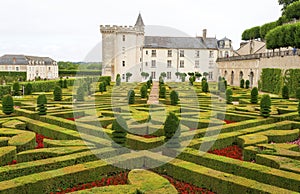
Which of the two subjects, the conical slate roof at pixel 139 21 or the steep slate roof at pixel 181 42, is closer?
the conical slate roof at pixel 139 21

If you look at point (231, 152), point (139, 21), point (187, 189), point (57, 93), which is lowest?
point (187, 189)

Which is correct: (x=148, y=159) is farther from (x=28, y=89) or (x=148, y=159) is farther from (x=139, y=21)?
(x=139, y=21)

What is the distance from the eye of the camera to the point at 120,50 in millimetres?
50281

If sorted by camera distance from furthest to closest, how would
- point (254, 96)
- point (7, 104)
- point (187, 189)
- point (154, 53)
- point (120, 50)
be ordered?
1. point (154, 53)
2. point (120, 50)
3. point (254, 96)
4. point (7, 104)
5. point (187, 189)

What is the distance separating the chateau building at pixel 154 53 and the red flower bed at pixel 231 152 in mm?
40332

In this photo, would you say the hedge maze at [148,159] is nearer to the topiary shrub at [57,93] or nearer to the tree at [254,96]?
the tree at [254,96]

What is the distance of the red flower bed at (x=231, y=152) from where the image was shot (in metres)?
9.91

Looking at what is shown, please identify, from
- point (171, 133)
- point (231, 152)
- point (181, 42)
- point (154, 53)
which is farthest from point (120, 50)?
point (171, 133)

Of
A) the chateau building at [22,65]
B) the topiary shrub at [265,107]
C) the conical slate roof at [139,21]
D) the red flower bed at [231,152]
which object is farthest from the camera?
the chateau building at [22,65]

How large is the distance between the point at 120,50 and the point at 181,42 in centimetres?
1200

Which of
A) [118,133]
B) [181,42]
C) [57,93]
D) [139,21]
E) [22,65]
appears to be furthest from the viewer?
[22,65]

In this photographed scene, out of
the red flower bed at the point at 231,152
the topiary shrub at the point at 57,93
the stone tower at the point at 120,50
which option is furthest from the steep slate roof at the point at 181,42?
the red flower bed at the point at 231,152

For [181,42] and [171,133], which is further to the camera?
[181,42]

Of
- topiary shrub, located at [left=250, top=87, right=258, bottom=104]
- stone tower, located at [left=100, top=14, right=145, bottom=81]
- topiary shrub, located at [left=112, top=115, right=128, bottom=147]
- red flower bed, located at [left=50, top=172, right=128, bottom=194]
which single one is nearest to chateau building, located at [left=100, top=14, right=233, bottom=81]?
stone tower, located at [left=100, top=14, right=145, bottom=81]
